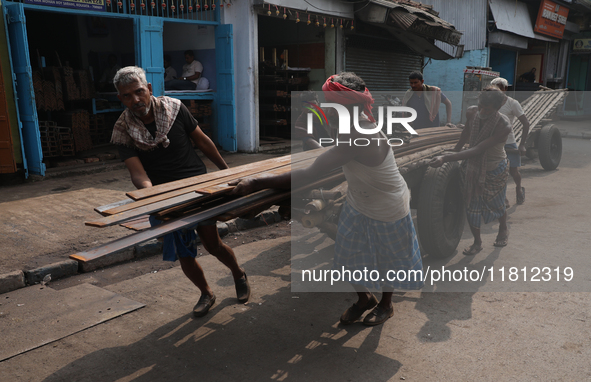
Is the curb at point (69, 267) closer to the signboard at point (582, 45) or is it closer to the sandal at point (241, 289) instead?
the sandal at point (241, 289)

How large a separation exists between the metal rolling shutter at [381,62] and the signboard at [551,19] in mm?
6951

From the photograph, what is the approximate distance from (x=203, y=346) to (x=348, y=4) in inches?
400

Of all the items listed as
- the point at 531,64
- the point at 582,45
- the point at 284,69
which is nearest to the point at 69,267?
the point at 284,69

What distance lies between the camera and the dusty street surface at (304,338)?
110 inches

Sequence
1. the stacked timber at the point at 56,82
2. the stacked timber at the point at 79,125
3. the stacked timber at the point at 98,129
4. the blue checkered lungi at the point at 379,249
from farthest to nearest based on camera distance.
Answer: the stacked timber at the point at 98,129 < the stacked timber at the point at 79,125 < the stacked timber at the point at 56,82 < the blue checkered lungi at the point at 379,249

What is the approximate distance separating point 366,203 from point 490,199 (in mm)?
2205

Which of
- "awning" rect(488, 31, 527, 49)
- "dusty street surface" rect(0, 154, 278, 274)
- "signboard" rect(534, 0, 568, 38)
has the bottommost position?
"dusty street surface" rect(0, 154, 278, 274)

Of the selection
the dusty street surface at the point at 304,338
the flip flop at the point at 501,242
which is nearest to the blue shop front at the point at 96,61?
the dusty street surface at the point at 304,338

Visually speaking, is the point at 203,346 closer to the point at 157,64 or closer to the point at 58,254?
the point at 58,254

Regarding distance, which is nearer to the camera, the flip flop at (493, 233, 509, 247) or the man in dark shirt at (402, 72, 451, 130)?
the flip flop at (493, 233, 509, 247)

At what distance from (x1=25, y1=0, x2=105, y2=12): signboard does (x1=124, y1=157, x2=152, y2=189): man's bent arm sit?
522 centimetres

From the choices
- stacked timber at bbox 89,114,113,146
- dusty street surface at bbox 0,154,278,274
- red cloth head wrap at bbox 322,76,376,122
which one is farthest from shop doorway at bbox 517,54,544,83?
red cloth head wrap at bbox 322,76,376,122

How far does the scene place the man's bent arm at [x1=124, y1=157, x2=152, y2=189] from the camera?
10.4ft

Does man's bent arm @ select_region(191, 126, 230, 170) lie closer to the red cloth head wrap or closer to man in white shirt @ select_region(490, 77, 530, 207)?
the red cloth head wrap
